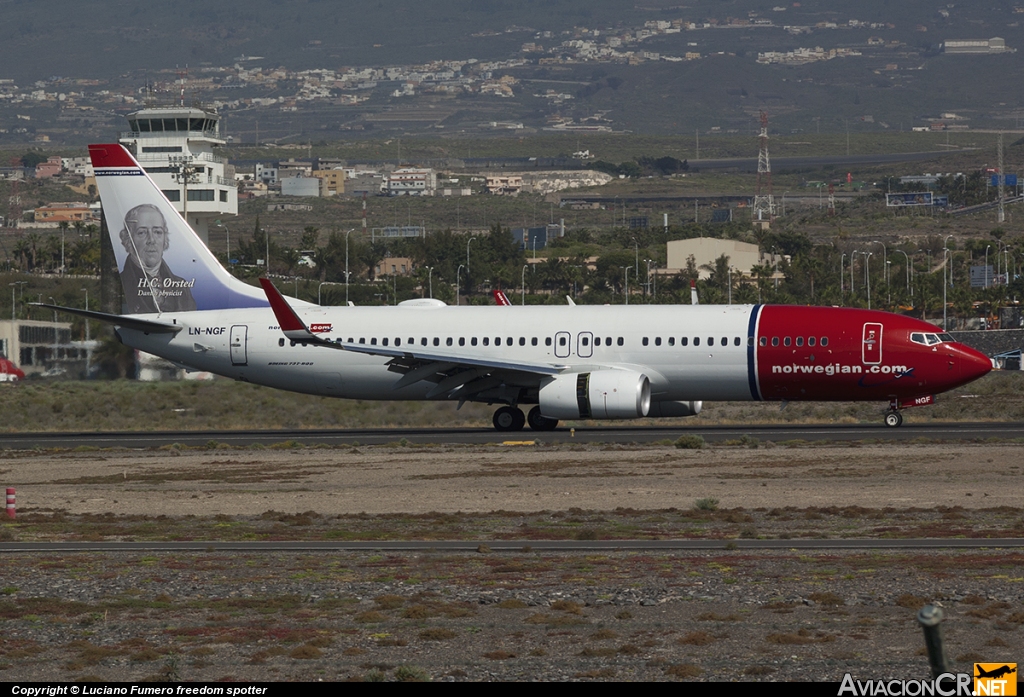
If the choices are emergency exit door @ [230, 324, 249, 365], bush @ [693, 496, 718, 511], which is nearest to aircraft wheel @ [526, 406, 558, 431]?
emergency exit door @ [230, 324, 249, 365]

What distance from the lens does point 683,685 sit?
42.0ft

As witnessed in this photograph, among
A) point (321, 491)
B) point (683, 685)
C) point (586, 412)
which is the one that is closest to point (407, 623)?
point (683, 685)

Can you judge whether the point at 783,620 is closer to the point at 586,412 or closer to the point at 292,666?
the point at 292,666

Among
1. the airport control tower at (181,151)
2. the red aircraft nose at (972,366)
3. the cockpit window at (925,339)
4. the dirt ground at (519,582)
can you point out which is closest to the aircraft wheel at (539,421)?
the cockpit window at (925,339)

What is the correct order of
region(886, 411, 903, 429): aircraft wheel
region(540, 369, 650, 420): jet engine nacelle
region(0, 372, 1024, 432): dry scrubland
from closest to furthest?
region(540, 369, 650, 420): jet engine nacelle, region(886, 411, 903, 429): aircraft wheel, region(0, 372, 1024, 432): dry scrubland

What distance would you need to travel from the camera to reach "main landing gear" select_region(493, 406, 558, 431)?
42219 millimetres

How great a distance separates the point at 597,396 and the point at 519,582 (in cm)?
2136

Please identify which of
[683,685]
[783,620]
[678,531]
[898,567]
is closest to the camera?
[683,685]

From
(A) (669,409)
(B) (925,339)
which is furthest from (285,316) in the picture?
(B) (925,339)

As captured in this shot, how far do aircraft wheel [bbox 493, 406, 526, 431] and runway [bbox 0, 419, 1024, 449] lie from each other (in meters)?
0.31

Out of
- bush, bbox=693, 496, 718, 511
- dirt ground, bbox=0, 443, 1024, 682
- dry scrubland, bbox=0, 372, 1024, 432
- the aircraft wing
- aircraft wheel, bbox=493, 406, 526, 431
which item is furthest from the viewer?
dry scrubland, bbox=0, 372, 1024, 432

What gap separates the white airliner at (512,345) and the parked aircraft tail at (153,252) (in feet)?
0.15

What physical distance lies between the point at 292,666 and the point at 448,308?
30026mm

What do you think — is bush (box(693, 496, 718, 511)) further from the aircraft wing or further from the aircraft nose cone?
the aircraft nose cone
